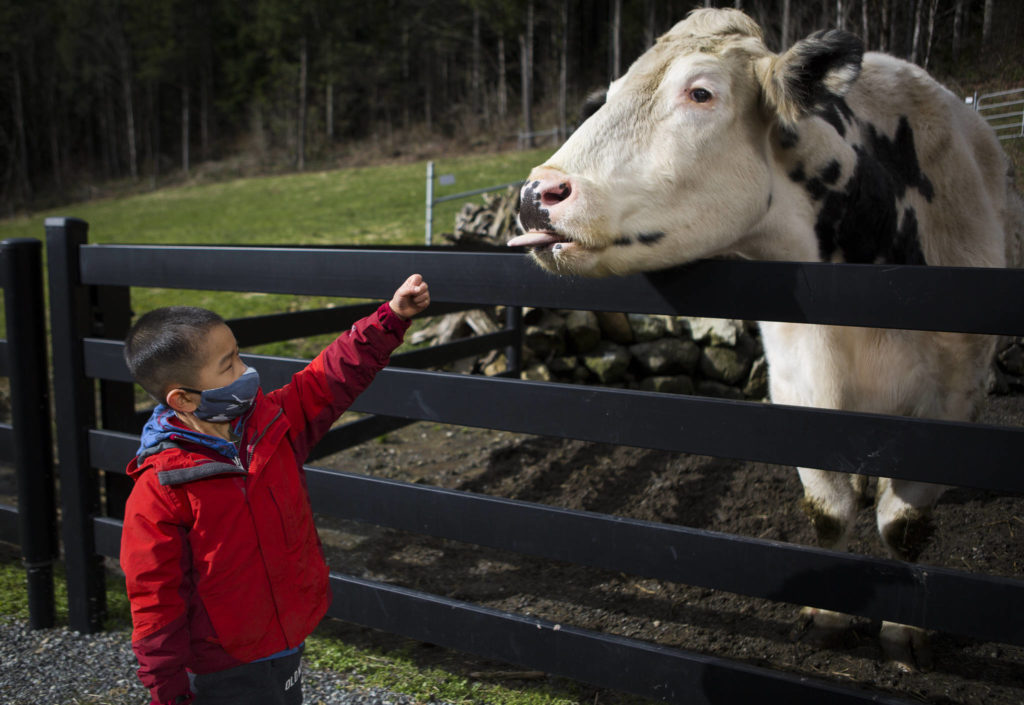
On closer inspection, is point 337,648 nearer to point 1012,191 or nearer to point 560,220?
point 560,220

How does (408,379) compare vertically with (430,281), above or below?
below

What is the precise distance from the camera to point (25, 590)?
3.50 meters

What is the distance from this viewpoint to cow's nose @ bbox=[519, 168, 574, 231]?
2.05 metres

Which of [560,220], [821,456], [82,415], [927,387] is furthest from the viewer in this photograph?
[82,415]

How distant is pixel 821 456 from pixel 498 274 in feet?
3.42

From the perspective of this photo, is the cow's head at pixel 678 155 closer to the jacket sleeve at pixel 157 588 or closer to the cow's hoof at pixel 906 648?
the jacket sleeve at pixel 157 588

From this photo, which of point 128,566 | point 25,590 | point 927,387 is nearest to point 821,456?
point 927,387

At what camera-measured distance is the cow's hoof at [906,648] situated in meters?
2.72

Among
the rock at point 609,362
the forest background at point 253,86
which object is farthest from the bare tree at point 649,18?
the forest background at point 253,86

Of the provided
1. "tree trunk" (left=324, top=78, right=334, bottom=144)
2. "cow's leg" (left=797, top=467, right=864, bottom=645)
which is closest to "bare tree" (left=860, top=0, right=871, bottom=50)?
"cow's leg" (left=797, top=467, right=864, bottom=645)

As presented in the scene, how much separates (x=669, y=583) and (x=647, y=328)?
3.49 m

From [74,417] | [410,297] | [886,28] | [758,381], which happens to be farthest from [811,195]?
[758,381]

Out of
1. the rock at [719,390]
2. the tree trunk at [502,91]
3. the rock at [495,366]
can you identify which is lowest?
the rock at [719,390]

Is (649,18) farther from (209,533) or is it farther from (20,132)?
(20,132)
